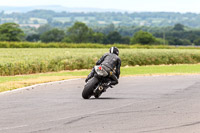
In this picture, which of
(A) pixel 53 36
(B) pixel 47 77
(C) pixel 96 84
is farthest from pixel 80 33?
(C) pixel 96 84

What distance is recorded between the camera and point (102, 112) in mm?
10852

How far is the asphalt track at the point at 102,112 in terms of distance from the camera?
348 inches

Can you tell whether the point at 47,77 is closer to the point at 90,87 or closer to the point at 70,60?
the point at 90,87

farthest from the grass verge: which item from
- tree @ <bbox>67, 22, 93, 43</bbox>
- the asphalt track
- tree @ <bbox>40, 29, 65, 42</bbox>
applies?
tree @ <bbox>67, 22, 93, 43</bbox>

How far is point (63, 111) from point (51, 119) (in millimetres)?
1260

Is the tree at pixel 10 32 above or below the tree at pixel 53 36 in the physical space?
above

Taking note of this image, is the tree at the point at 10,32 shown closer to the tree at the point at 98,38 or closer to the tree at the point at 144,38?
the tree at the point at 98,38

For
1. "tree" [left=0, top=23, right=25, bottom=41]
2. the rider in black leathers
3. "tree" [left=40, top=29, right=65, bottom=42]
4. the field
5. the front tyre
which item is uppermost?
the rider in black leathers

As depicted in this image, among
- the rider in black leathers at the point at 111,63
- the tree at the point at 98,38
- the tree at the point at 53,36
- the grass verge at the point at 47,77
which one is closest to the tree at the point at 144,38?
the tree at the point at 98,38

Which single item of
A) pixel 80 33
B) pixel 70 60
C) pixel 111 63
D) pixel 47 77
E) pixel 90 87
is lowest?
pixel 80 33

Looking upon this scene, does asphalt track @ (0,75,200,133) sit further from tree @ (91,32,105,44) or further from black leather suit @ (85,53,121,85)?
tree @ (91,32,105,44)

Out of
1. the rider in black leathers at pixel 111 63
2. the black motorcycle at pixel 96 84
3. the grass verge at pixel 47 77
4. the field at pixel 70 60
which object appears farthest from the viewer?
the field at pixel 70 60

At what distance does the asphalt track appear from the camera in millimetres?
8852

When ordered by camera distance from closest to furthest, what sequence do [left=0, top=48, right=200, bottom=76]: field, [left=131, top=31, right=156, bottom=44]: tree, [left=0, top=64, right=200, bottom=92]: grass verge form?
1. [left=0, top=64, right=200, bottom=92]: grass verge
2. [left=0, top=48, right=200, bottom=76]: field
3. [left=131, top=31, right=156, bottom=44]: tree
